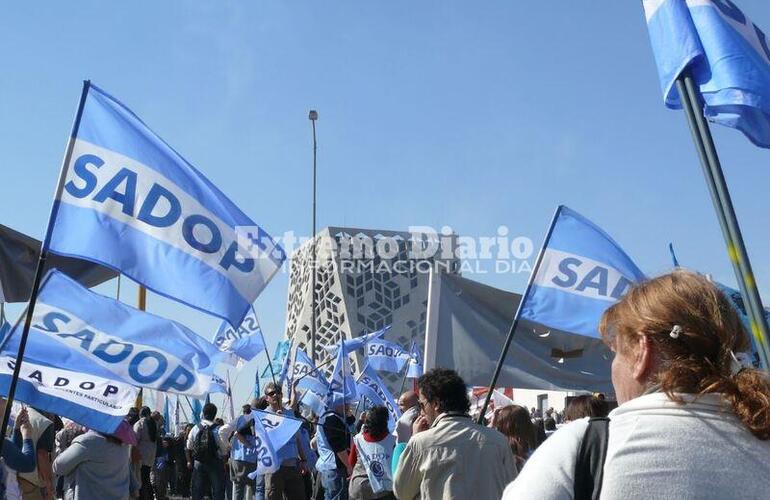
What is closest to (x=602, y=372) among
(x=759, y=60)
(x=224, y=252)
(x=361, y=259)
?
(x=224, y=252)

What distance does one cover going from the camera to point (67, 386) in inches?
269

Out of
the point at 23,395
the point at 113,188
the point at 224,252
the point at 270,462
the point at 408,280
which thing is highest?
the point at 408,280

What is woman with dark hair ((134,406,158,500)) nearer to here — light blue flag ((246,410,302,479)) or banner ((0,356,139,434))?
light blue flag ((246,410,302,479))

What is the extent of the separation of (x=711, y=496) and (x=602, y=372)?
7.74 m

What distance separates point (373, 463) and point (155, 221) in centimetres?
365

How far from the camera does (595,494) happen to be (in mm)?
1931

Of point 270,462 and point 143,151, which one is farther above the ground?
point 143,151

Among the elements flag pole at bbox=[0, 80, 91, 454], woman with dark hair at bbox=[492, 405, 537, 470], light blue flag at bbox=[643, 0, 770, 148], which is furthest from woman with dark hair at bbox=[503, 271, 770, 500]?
woman with dark hair at bbox=[492, 405, 537, 470]

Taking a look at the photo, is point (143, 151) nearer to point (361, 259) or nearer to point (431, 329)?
point (431, 329)

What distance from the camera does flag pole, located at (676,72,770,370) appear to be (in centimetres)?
387

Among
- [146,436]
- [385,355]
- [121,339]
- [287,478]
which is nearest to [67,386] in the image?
[121,339]

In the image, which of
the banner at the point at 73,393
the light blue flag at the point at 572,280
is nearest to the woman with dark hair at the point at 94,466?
the banner at the point at 73,393

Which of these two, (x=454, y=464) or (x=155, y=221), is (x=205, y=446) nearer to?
(x=155, y=221)

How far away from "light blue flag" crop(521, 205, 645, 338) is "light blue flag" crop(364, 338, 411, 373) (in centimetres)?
1585
